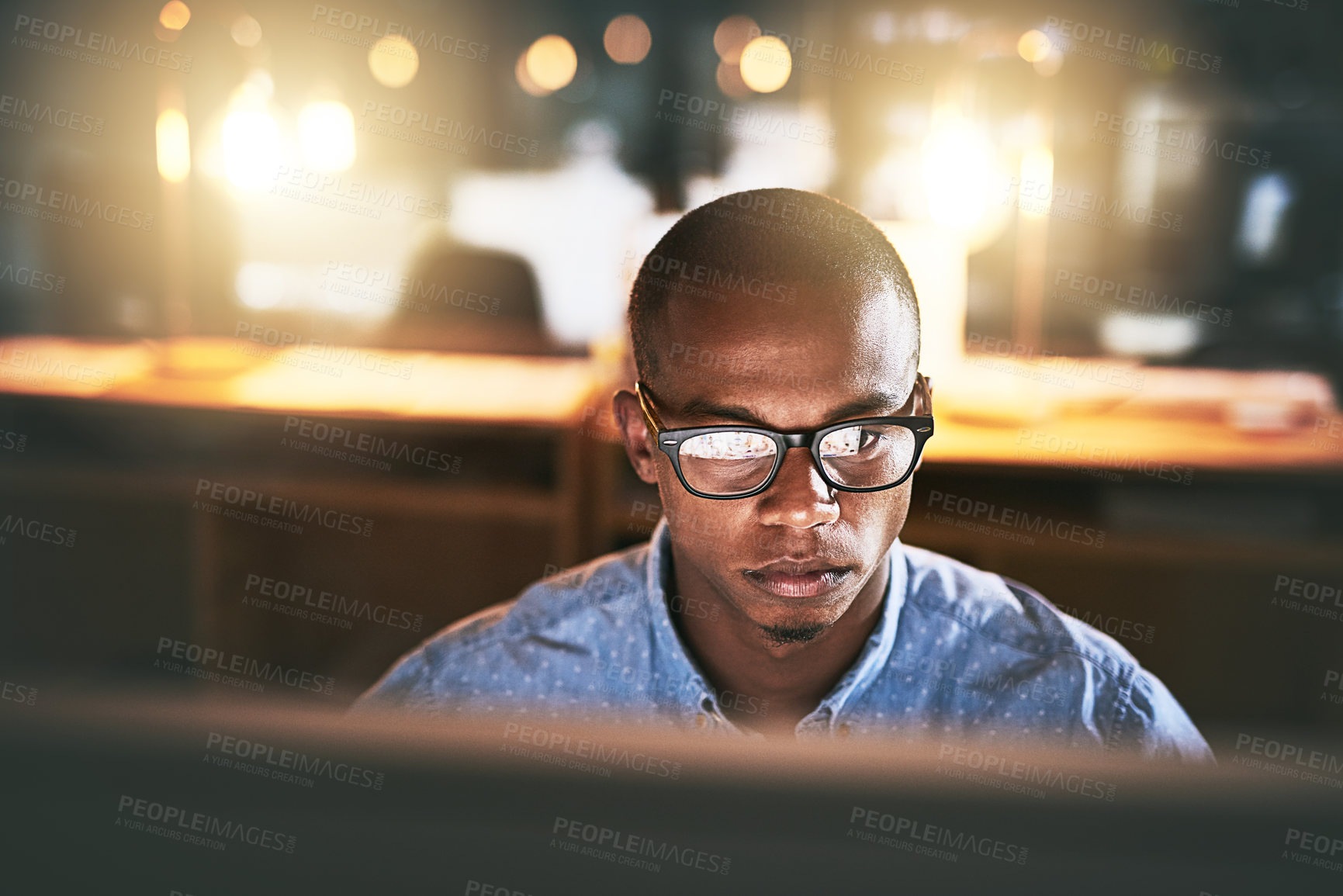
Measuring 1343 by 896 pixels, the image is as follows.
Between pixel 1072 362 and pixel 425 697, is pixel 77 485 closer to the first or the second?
pixel 425 697

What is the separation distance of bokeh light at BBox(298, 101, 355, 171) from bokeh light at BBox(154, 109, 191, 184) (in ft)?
1.94

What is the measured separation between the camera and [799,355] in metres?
0.57

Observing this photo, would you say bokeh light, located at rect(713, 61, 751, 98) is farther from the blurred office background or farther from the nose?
the nose

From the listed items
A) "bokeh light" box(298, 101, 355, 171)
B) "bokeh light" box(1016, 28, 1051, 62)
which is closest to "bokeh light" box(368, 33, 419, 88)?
"bokeh light" box(298, 101, 355, 171)

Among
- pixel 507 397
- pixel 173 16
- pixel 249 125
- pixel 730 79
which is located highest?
pixel 730 79

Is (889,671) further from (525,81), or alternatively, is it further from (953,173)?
(525,81)

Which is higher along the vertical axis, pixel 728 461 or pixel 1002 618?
pixel 728 461

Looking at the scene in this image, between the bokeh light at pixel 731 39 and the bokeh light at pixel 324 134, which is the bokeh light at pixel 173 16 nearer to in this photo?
the bokeh light at pixel 324 134

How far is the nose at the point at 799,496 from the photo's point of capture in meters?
0.57

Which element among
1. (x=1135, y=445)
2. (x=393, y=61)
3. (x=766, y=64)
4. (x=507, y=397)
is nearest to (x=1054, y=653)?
(x=1135, y=445)

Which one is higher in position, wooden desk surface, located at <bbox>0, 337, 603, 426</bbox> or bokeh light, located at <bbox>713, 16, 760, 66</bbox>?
bokeh light, located at <bbox>713, 16, 760, 66</bbox>

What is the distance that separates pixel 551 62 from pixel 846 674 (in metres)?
3.47

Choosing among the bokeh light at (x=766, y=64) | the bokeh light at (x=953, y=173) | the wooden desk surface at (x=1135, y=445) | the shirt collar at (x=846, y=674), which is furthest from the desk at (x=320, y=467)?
the bokeh light at (x=766, y=64)

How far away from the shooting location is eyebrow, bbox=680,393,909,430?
57 cm
